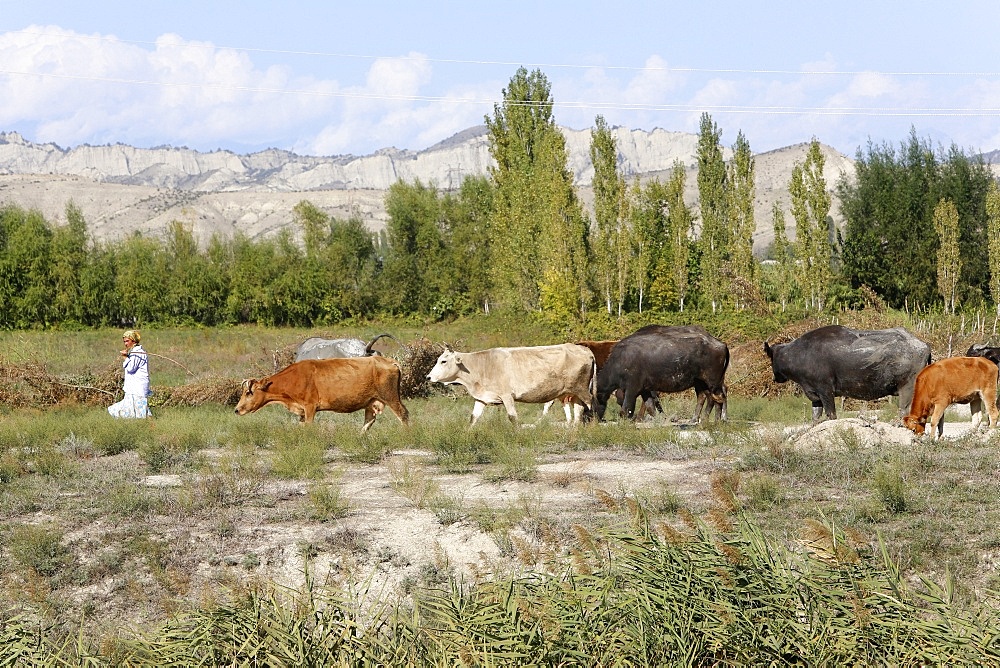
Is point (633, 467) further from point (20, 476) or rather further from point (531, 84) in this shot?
point (531, 84)

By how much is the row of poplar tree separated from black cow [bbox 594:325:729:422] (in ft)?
37.8

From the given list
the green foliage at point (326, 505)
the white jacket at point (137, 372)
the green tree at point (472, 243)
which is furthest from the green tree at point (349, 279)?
the green foliage at point (326, 505)

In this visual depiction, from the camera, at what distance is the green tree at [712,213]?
1725 inches

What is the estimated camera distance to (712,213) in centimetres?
4666

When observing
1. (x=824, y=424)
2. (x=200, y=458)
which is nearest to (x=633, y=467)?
(x=824, y=424)

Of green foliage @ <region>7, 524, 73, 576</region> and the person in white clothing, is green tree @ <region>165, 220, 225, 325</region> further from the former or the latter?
green foliage @ <region>7, 524, 73, 576</region>

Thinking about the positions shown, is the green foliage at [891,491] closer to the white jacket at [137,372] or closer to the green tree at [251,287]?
the white jacket at [137,372]

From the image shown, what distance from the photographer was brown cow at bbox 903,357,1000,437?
14336 mm

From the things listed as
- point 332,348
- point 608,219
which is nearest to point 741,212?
point 608,219

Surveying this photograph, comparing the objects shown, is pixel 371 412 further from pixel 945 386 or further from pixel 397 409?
pixel 945 386

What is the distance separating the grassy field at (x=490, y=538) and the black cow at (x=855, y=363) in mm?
1815

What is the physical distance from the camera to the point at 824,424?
Answer: 14.3 m

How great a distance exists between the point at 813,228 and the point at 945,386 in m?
27.3

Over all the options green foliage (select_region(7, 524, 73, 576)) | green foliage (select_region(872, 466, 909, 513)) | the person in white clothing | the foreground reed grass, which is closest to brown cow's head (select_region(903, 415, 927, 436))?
green foliage (select_region(872, 466, 909, 513))
